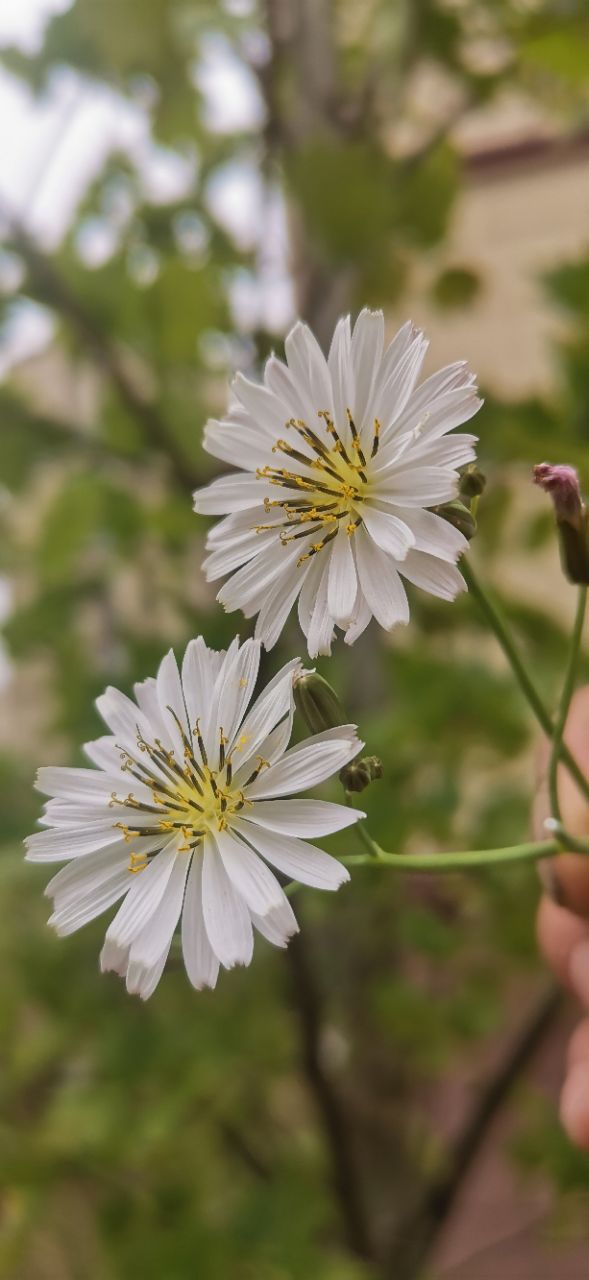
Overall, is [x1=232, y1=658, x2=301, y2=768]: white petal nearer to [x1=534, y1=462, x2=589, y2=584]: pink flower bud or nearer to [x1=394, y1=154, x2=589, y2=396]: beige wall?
[x1=534, y1=462, x2=589, y2=584]: pink flower bud

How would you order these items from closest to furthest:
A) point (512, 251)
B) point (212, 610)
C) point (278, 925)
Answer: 1. point (278, 925)
2. point (212, 610)
3. point (512, 251)

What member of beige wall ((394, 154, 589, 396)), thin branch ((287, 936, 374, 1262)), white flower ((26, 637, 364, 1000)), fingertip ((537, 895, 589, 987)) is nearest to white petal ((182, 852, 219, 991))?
white flower ((26, 637, 364, 1000))

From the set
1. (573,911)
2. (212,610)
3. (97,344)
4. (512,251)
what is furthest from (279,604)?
(512,251)

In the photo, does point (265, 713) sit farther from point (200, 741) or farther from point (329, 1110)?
point (329, 1110)

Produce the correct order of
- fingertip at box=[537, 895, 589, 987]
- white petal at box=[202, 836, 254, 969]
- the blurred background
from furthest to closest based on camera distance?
1. the blurred background
2. fingertip at box=[537, 895, 589, 987]
3. white petal at box=[202, 836, 254, 969]

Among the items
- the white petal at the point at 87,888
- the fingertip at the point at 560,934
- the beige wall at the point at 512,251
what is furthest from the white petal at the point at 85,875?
the beige wall at the point at 512,251

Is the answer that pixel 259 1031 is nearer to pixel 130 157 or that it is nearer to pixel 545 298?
pixel 545 298
